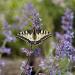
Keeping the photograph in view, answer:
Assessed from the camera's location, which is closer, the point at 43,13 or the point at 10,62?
the point at 10,62

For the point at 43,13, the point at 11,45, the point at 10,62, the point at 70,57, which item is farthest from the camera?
the point at 43,13

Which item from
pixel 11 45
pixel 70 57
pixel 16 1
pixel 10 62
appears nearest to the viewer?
pixel 70 57

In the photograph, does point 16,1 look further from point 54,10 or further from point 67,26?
point 67,26

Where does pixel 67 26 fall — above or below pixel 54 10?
below

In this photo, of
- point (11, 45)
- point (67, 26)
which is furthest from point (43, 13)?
point (67, 26)

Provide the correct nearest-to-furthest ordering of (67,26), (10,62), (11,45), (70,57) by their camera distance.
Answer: (70,57)
(67,26)
(10,62)
(11,45)

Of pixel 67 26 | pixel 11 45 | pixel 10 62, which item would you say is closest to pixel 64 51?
pixel 67 26

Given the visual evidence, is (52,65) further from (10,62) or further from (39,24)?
(10,62)

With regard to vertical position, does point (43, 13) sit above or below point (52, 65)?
above

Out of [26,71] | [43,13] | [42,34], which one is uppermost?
[43,13]
